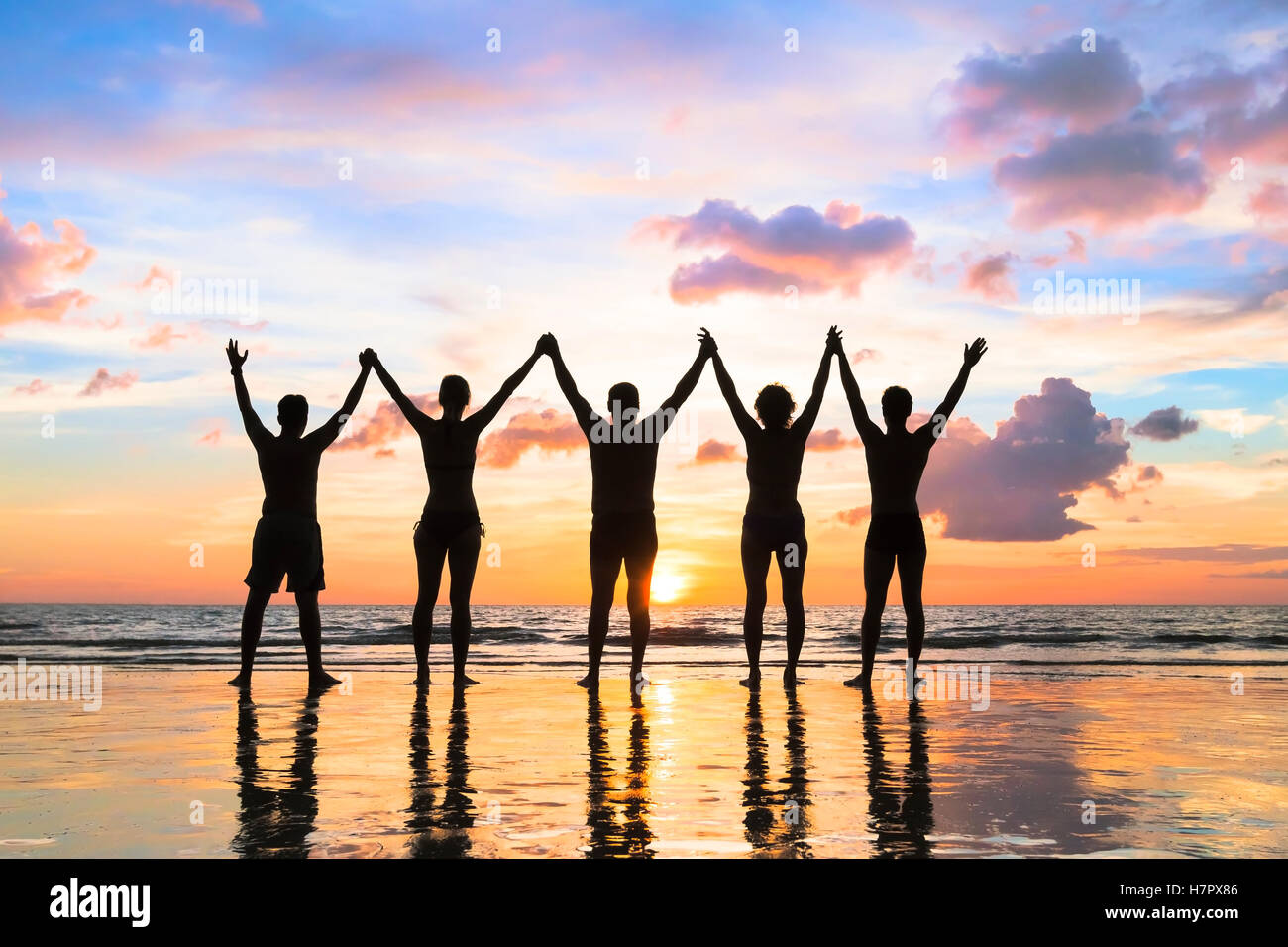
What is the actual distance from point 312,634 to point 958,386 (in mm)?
5849

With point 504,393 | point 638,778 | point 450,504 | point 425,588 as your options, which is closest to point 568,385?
point 504,393

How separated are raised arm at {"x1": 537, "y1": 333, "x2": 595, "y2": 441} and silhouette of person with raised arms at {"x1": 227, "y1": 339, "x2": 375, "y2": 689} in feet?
5.05

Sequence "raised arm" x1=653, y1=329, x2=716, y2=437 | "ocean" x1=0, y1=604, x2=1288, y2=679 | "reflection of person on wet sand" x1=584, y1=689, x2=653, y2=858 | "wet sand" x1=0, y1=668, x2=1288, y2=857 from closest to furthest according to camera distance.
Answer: "reflection of person on wet sand" x1=584, y1=689, x2=653, y2=858 → "wet sand" x1=0, y1=668, x2=1288, y2=857 → "raised arm" x1=653, y1=329, x2=716, y2=437 → "ocean" x1=0, y1=604, x2=1288, y2=679

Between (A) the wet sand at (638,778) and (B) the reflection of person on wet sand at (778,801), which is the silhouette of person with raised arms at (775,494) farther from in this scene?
(B) the reflection of person on wet sand at (778,801)

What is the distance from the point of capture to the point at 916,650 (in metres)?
8.31

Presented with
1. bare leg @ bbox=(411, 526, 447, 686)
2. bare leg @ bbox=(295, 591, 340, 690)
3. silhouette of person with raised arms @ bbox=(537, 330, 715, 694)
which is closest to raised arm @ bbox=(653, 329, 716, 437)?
silhouette of person with raised arms @ bbox=(537, 330, 715, 694)

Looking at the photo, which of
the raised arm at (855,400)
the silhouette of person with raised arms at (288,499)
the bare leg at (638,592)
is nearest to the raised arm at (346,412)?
the silhouette of person with raised arms at (288,499)

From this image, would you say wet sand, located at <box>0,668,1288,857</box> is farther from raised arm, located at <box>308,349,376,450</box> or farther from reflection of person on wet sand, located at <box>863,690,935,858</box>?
raised arm, located at <box>308,349,376,450</box>

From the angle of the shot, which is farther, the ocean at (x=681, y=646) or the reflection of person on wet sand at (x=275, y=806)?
the ocean at (x=681, y=646)

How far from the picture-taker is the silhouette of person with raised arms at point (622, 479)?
7988 mm

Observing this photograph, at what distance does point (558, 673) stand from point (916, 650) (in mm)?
4334

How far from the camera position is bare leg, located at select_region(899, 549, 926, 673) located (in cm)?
816
